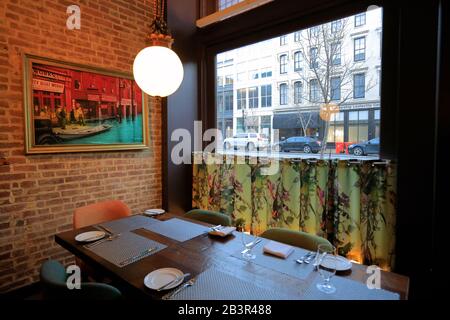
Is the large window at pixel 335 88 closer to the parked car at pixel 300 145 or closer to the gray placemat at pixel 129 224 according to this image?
the parked car at pixel 300 145

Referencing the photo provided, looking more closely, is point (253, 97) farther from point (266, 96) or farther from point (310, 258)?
point (310, 258)

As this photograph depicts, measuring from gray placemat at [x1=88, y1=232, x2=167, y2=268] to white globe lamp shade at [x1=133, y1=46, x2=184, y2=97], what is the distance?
93 centimetres

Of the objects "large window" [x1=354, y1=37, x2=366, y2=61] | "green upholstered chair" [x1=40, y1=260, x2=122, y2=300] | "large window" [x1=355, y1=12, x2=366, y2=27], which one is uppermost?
"large window" [x1=355, y1=12, x2=366, y2=27]

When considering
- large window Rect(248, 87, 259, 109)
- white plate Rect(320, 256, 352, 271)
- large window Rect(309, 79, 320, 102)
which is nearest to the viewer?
white plate Rect(320, 256, 352, 271)

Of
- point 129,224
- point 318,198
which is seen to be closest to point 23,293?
point 129,224

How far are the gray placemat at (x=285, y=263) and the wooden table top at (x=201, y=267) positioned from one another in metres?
0.03

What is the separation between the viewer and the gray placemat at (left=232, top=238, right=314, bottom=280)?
1144mm

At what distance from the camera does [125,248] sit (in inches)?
54.7

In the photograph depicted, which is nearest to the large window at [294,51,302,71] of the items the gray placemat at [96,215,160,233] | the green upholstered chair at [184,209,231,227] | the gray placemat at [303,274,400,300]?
the green upholstered chair at [184,209,231,227]

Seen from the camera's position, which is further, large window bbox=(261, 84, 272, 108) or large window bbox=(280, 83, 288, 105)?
large window bbox=(261, 84, 272, 108)

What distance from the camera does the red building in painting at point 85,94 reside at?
7.09 feet

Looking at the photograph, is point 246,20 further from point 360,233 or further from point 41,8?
point 360,233

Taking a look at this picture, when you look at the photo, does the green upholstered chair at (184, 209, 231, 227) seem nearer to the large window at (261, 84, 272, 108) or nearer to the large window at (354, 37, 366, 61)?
the large window at (261, 84, 272, 108)
